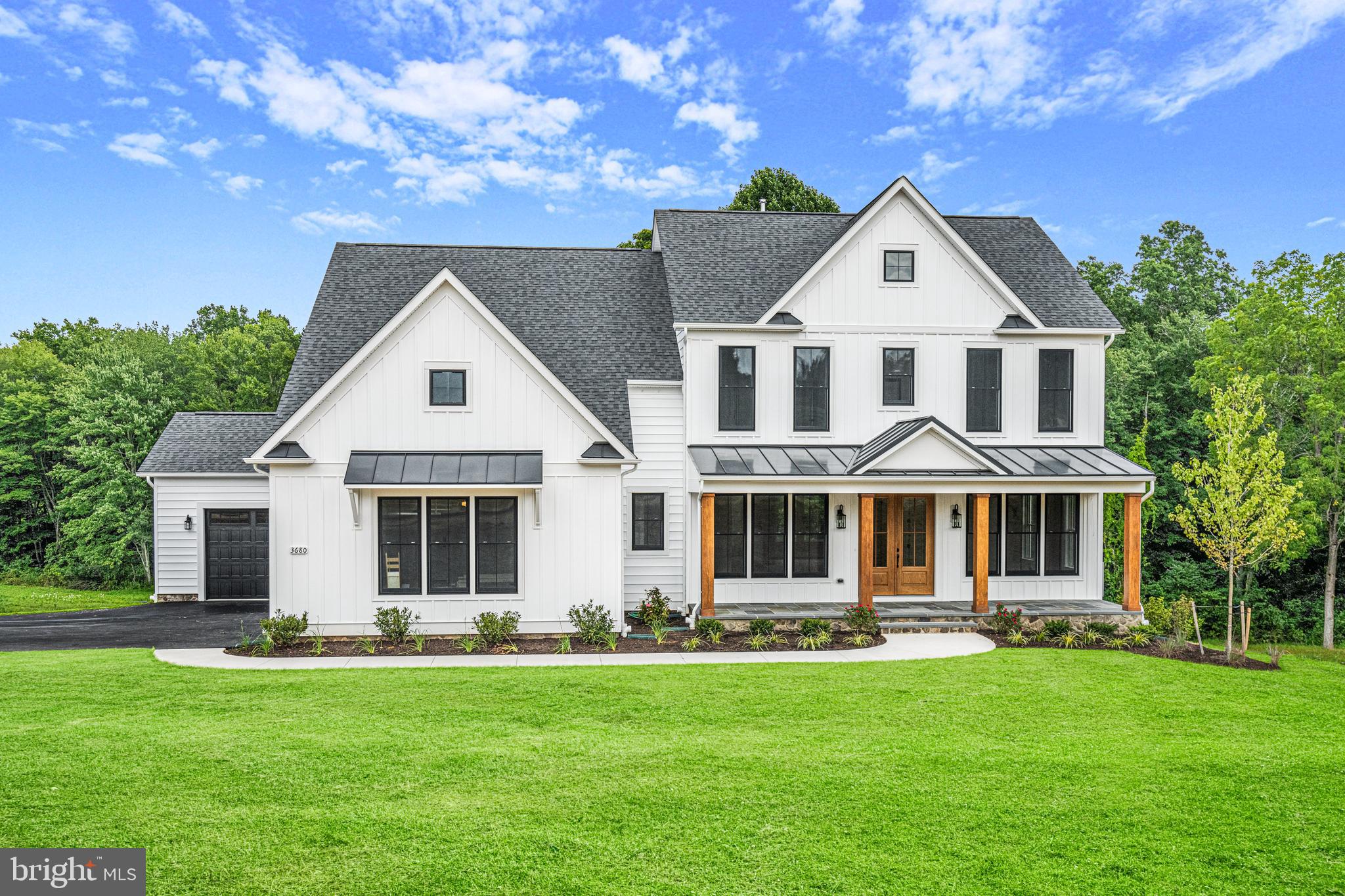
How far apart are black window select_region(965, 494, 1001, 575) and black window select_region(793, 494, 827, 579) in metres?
3.21

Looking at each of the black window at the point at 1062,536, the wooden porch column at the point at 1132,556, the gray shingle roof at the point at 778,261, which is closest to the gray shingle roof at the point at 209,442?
the gray shingle roof at the point at 778,261

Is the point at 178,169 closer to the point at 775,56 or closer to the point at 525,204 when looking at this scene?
the point at 525,204

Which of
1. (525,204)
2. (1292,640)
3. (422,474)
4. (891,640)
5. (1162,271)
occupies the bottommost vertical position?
(1292,640)

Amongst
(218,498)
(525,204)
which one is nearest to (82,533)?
(218,498)

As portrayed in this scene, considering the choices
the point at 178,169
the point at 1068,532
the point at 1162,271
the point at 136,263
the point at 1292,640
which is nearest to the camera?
the point at 1068,532

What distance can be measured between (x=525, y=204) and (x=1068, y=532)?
89.7 feet

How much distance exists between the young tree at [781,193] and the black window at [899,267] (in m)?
17.7

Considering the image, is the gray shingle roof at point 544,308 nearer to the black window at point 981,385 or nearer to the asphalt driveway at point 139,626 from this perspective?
the asphalt driveway at point 139,626

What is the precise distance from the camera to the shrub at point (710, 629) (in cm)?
1454

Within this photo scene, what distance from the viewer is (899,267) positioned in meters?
17.4

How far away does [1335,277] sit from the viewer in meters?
22.0

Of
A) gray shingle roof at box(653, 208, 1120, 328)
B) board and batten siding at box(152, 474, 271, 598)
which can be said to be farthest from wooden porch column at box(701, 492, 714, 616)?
board and batten siding at box(152, 474, 271, 598)

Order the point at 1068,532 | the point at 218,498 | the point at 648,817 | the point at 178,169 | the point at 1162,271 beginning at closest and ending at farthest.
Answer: the point at 648,817 < the point at 1068,532 < the point at 218,498 < the point at 178,169 < the point at 1162,271

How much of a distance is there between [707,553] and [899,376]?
19.4 feet
